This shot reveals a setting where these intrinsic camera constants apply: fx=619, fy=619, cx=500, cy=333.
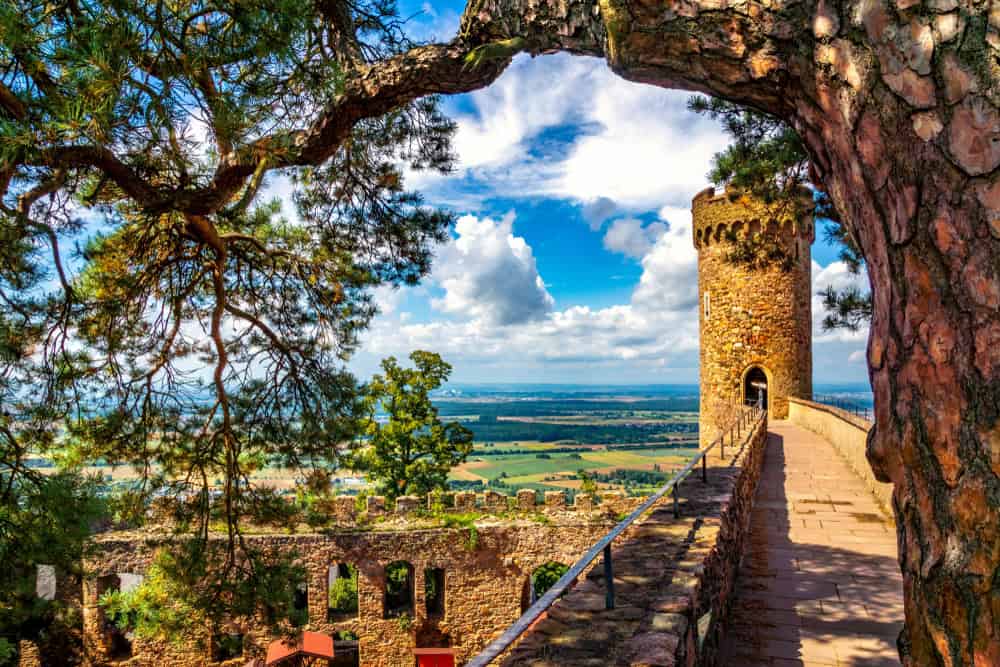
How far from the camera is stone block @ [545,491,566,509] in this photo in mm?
14938

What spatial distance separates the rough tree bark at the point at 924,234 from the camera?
1.64 m

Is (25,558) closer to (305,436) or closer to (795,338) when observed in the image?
(305,436)

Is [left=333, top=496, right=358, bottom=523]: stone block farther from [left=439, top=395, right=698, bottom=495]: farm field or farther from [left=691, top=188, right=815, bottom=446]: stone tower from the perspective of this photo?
[left=439, top=395, right=698, bottom=495]: farm field

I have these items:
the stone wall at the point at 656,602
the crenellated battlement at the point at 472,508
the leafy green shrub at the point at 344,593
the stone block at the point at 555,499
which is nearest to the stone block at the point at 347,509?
the crenellated battlement at the point at 472,508

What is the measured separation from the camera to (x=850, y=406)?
44.0ft

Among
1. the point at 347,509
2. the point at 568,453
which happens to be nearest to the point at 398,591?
the point at 347,509

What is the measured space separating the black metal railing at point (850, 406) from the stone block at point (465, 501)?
28.1 feet

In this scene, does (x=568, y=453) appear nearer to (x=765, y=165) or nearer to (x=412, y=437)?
(x=412, y=437)

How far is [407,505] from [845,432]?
962cm

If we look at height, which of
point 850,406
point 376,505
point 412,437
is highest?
point 850,406

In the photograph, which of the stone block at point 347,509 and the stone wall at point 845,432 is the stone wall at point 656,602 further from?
the stone block at point 347,509

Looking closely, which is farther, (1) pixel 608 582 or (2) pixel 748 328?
(2) pixel 748 328

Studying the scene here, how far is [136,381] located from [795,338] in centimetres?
1872

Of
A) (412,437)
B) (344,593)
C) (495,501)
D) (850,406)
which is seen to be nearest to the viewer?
(850,406)
